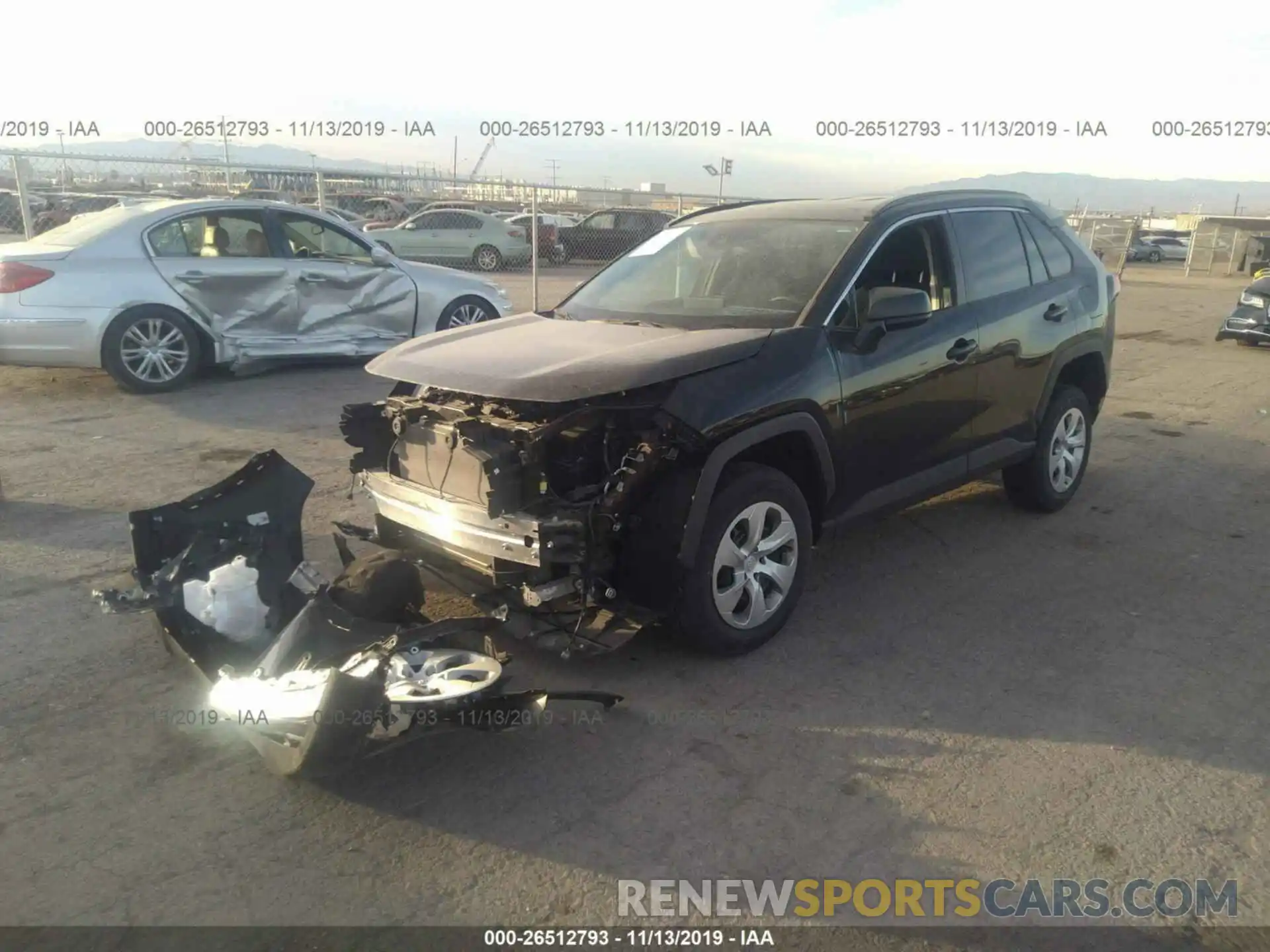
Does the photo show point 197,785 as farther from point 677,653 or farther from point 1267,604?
point 1267,604

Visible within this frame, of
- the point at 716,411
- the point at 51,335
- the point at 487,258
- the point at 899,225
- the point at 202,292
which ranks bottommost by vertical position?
the point at 487,258

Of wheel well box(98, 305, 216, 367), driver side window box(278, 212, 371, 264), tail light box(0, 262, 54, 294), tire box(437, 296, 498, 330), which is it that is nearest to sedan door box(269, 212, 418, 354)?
driver side window box(278, 212, 371, 264)

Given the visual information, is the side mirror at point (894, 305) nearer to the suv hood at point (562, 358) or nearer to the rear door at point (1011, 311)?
the suv hood at point (562, 358)

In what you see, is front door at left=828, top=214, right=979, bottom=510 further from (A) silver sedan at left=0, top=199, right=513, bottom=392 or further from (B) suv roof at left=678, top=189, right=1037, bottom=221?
(A) silver sedan at left=0, top=199, right=513, bottom=392

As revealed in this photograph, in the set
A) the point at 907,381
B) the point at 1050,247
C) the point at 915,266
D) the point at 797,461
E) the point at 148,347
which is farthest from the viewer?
the point at 148,347

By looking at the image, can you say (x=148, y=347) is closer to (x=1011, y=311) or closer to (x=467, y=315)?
(x=467, y=315)

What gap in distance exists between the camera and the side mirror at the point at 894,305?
172 inches

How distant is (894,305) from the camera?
4.36m

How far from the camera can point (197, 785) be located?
3.20 m

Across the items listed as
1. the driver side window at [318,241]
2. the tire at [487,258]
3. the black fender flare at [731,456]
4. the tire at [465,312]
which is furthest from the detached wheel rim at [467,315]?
the tire at [487,258]

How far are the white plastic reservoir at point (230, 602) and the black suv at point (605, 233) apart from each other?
2213 cm

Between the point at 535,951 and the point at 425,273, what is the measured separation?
8918mm

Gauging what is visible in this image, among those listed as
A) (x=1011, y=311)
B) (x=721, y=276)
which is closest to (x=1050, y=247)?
(x=1011, y=311)

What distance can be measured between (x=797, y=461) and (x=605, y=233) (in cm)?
2355
